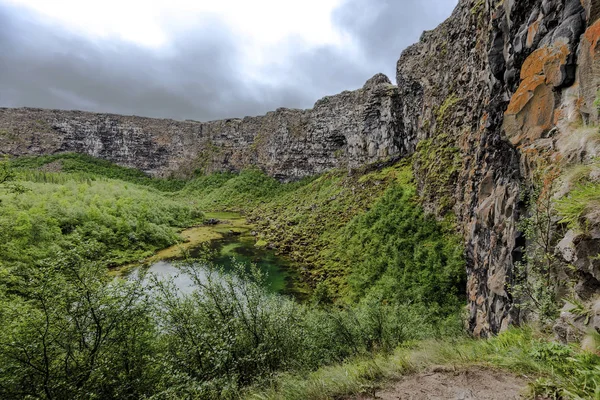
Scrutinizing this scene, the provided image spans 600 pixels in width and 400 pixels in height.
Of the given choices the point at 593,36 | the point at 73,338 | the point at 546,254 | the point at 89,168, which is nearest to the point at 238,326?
the point at 73,338

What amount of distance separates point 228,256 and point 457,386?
112 ft

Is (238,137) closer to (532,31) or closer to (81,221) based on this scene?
(81,221)

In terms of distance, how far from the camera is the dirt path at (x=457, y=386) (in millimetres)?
3863

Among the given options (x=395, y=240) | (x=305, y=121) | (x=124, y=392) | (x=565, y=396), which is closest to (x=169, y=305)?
(x=124, y=392)

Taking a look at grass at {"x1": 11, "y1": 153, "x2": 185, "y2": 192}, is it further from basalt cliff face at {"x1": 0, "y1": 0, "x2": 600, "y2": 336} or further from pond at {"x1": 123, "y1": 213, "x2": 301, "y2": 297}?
basalt cliff face at {"x1": 0, "y1": 0, "x2": 600, "y2": 336}

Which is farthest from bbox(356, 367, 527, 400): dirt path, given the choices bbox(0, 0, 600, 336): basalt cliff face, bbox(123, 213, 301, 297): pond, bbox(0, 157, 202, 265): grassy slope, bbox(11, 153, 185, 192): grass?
bbox(11, 153, 185, 192): grass

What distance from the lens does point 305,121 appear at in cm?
8381

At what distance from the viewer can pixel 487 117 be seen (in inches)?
448

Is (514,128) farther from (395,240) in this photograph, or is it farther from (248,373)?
(395,240)

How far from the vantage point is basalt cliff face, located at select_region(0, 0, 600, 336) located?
6375 millimetres

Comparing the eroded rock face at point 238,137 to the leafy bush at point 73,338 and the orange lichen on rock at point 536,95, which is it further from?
the leafy bush at point 73,338

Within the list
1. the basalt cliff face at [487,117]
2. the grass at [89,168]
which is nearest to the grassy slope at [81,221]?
the basalt cliff face at [487,117]

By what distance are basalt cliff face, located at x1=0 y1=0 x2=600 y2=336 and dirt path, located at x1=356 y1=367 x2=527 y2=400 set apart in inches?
85.6

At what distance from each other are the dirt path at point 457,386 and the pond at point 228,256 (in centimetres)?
1468
